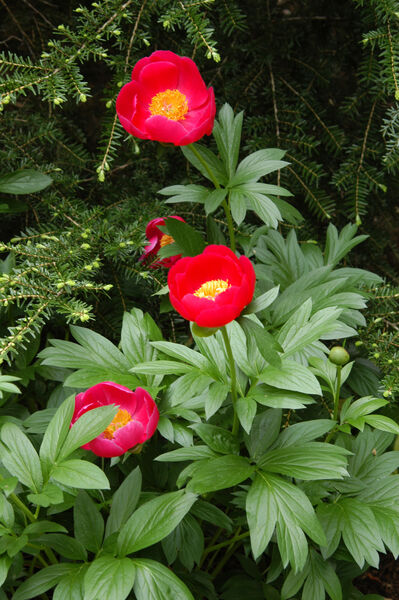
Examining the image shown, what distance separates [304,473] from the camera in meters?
0.87

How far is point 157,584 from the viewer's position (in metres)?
0.85

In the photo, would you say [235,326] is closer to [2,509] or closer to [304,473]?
[304,473]

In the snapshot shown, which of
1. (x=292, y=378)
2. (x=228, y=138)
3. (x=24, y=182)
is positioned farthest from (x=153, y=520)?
(x=24, y=182)

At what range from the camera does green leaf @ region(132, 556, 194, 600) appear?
2.77 ft

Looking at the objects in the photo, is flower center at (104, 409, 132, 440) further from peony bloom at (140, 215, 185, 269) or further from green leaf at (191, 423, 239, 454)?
peony bloom at (140, 215, 185, 269)

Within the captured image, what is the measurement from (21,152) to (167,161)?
14.8 inches

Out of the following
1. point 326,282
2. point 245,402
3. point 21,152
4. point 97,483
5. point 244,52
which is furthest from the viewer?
point 244,52

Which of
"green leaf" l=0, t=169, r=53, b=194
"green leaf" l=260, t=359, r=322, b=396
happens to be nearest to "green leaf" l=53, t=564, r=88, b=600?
"green leaf" l=260, t=359, r=322, b=396

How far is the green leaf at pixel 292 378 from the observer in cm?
88

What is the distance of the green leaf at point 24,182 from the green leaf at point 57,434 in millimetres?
594

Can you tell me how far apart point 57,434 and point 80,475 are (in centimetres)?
10

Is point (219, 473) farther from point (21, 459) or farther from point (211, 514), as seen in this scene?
point (21, 459)

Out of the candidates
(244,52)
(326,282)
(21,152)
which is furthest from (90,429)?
(244,52)

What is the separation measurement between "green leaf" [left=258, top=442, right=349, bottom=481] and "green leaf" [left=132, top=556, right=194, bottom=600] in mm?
198
